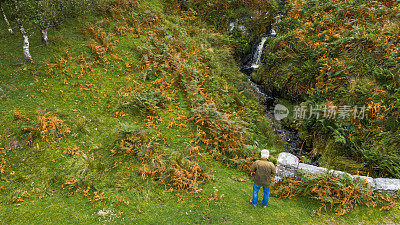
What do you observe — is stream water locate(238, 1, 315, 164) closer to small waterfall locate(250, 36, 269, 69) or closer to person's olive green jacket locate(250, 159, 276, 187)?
small waterfall locate(250, 36, 269, 69)

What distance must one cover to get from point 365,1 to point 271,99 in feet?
36.6

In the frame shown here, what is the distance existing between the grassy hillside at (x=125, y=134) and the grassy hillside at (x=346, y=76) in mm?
2869

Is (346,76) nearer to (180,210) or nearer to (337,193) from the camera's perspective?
(337,193)

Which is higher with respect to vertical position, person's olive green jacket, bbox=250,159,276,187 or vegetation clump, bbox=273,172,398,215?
person's olive green jacket, bbox=250,159,276,187

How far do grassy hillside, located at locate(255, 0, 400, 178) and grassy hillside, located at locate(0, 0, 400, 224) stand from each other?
2.87m

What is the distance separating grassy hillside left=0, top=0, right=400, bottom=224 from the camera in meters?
6.35

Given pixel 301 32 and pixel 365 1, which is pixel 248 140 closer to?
pixel 301 32

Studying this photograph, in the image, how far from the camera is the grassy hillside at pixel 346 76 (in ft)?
33.8

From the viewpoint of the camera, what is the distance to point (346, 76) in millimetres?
12742

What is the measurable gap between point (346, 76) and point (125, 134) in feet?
45.1

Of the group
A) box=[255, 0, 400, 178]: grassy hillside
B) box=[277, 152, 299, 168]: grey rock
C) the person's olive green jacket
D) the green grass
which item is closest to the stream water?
box=[255, 0, 400, 178]: grassy hillside

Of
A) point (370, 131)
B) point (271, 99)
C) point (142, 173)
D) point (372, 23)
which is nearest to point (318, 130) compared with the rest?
point (370, 131)

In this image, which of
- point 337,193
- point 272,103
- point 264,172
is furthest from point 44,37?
point 337,193

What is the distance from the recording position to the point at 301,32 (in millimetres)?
16656
